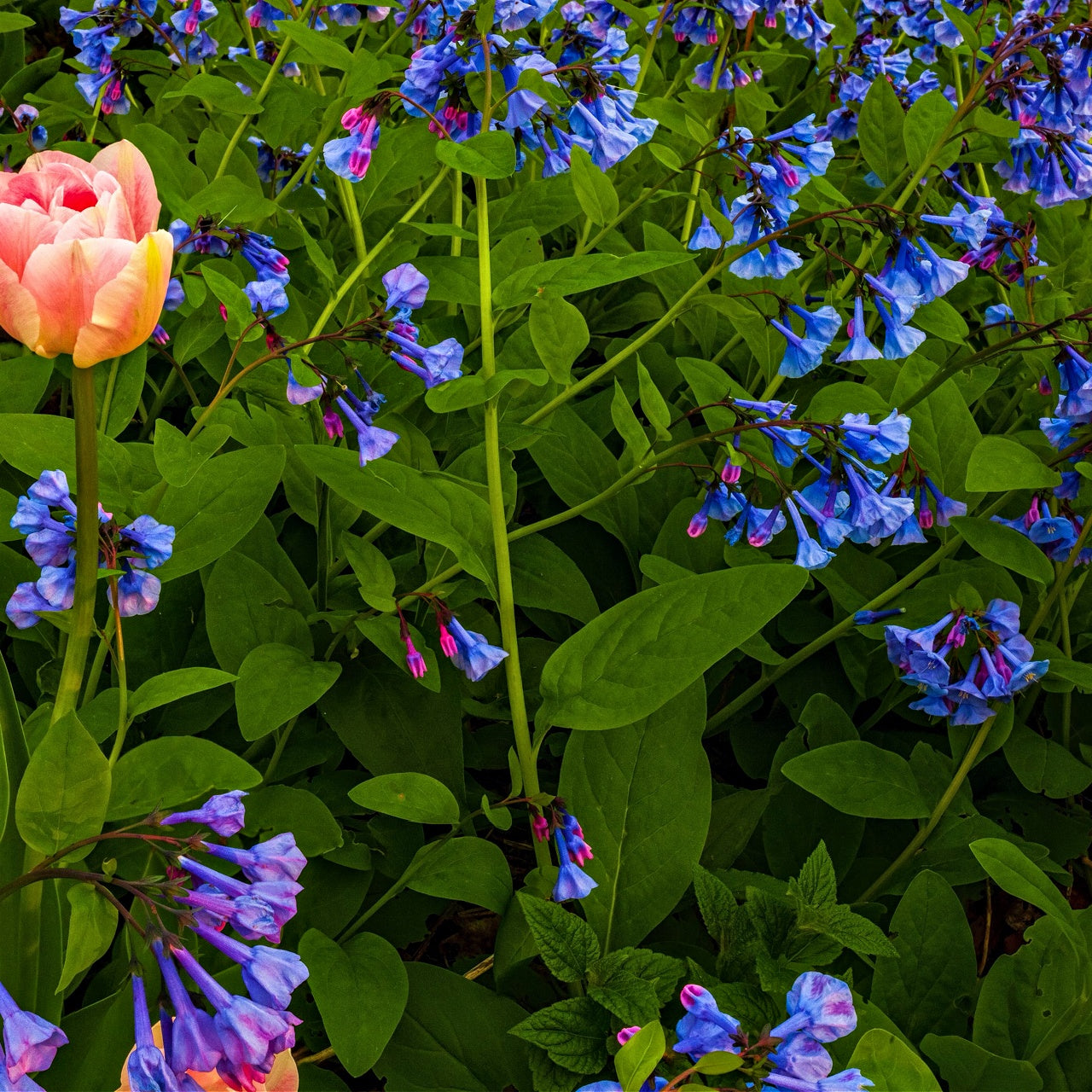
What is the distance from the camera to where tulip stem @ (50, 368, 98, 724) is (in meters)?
0.71

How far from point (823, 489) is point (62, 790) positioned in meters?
1.05

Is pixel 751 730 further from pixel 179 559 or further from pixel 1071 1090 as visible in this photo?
pixel 179 559

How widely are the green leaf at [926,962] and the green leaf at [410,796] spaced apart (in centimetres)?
60

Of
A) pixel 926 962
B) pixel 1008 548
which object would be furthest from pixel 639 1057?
pixel 1008 548

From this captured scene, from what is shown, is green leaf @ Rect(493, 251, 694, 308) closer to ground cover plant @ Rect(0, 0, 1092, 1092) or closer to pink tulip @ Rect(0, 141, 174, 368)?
ground cover plant @ Rect(0, 0, 1092, 1092)

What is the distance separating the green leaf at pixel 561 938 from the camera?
112 centimetres

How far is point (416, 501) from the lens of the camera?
120 centimetres

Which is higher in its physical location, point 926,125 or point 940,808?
point 926,125

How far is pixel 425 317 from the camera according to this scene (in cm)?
194

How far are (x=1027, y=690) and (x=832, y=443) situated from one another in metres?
0.67

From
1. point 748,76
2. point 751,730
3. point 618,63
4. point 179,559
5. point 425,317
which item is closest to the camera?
point 179,559

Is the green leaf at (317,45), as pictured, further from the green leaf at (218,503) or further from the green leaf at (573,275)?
the green leaf at (218,503)

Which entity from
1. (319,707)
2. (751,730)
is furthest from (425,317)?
(751,730)

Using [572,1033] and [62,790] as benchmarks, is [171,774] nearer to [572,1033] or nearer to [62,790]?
[62,790]
